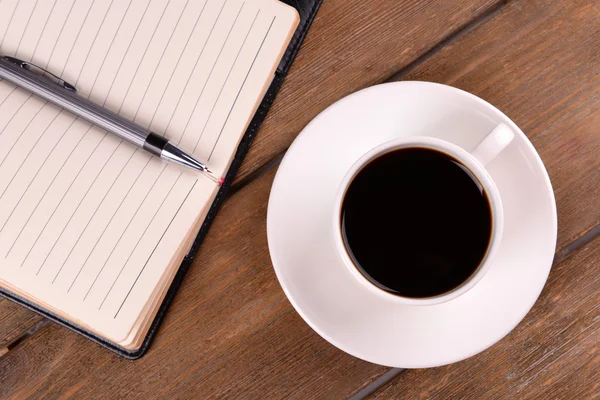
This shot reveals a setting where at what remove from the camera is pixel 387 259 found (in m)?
0.59

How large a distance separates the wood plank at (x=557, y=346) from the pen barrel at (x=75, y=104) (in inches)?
20.1

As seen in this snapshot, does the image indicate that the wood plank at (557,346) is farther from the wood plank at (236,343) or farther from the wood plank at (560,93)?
the wood plank at (236,343)

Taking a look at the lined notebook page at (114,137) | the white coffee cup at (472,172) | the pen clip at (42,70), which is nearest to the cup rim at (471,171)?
the white coffee cup at (472,172)

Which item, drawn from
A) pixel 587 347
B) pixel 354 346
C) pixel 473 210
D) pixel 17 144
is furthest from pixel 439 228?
pixel 17 144

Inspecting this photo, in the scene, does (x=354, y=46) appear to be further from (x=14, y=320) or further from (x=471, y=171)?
(x=14, y=320)

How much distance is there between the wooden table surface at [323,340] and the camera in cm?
68

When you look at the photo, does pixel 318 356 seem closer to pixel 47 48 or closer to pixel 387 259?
pixel 387 259

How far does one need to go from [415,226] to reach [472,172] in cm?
9

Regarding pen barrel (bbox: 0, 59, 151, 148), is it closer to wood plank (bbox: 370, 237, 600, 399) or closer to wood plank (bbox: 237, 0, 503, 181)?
wood plank (bbox: 237, 0, 503, 181)

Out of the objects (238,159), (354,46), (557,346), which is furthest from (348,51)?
(557,346)

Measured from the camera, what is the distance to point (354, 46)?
0.70 metres

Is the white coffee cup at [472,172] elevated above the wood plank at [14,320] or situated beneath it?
elevated above

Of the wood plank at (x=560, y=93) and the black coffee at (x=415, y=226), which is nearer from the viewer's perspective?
the black coffee at (x=415, y=226)

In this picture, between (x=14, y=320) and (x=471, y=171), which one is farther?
(x=14, y=320)
